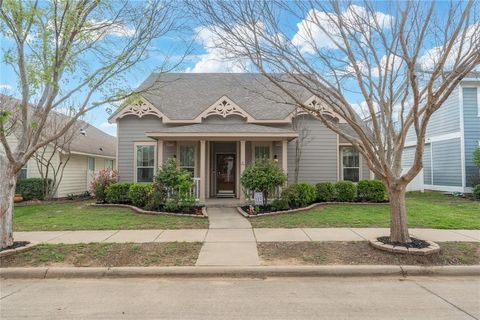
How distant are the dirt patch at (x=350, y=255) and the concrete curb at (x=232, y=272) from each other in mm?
247

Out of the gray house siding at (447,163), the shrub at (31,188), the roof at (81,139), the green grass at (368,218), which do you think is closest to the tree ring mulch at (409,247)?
the green grass at (368,218)

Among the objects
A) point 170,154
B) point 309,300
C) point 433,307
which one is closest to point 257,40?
point 309,300

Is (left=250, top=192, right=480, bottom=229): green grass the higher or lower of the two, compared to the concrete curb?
higher

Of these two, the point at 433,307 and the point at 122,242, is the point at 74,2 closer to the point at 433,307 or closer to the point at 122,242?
the point at 122,242

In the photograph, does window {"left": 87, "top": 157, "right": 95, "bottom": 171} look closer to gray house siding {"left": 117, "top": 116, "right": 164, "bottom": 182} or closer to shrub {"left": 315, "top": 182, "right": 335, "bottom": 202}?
gray house siding {"left": 117, "top": 116, "right": 164, "bottom": 182}

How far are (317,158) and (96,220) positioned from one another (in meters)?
9.94

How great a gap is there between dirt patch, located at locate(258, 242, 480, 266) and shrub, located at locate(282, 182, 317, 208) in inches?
183

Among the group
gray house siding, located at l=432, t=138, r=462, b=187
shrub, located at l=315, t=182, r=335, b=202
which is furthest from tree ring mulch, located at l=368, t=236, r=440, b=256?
gray house siding, located at l=432, t=138, r=462, b=187

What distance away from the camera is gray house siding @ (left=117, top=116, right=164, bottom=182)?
1492cm

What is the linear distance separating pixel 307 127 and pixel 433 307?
11519 millimetres

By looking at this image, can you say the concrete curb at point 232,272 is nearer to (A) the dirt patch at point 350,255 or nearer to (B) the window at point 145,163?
(A) the dirt patch at point 350,255

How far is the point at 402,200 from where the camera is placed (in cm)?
641

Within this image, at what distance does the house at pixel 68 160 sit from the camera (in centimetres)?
1600

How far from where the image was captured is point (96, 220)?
9586mm
